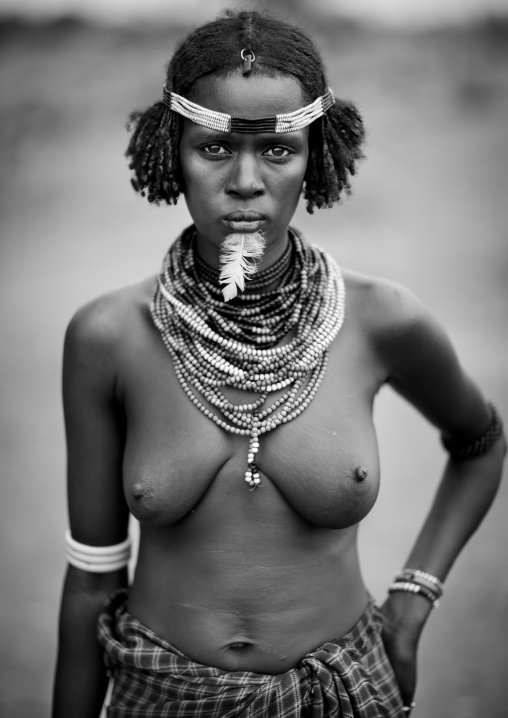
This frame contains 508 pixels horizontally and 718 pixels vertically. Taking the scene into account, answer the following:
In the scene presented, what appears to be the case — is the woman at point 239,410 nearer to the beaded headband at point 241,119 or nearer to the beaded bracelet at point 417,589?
the beaded headband at point 241,119

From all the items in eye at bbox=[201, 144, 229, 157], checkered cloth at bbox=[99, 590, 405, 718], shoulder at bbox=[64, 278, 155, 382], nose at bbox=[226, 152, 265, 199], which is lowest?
checkered cloth at bbox=[99, 590, 405, 718]

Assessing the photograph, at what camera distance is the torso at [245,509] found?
227 cm

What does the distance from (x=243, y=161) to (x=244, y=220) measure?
0.14 metres

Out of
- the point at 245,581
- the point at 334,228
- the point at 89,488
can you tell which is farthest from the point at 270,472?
the point at 334,228

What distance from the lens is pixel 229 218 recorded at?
7.30ft

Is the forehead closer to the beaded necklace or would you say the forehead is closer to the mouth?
the mouth

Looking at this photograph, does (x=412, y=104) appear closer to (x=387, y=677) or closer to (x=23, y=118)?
(x=23, y=118)

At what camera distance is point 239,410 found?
2.31 meters

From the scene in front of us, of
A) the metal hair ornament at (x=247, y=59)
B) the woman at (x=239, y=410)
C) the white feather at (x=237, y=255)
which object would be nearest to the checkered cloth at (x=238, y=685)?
the woman at (x=239, y=410)

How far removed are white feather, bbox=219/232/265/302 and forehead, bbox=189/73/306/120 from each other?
0.29 m

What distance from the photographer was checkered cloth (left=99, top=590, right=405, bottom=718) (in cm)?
226

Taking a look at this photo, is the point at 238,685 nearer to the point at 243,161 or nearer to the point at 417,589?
the point at 417,589

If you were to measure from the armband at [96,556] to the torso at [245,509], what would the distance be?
0.54 feet

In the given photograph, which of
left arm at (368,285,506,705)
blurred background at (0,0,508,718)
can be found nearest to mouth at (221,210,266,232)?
left arm at (368,285,506,705)
